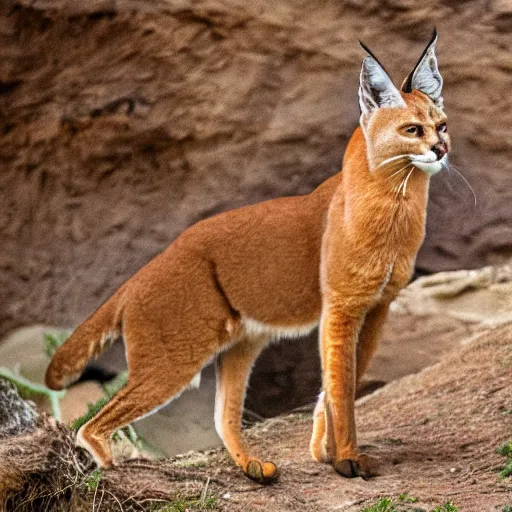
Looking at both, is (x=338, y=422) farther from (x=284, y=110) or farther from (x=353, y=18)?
(x=353, y=18)

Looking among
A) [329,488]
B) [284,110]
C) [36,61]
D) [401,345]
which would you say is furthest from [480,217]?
[36,61]

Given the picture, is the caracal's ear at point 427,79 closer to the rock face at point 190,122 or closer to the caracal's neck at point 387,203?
the caracal's neck at point 387,203

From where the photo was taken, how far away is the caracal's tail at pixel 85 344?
21.9 feet

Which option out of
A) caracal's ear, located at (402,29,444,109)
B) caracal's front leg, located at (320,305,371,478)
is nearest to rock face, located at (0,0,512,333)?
caracal's ear, located at (402,29,444,109)

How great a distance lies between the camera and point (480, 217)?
27.0 feet

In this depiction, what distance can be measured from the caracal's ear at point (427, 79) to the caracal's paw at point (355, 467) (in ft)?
7.21

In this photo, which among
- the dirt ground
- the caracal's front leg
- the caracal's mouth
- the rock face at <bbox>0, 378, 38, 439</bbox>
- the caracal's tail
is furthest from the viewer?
the rock face at <bbox>0, 378, 38, 439</bbox>

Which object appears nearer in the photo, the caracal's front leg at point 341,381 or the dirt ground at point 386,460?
the dirt ground at point 386,460

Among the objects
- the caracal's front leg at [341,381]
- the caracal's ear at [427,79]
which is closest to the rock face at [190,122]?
the caracal's ear at [427,79]

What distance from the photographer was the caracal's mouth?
6.16 m

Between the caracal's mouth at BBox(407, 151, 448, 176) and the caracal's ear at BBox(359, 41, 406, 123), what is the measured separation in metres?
0.34

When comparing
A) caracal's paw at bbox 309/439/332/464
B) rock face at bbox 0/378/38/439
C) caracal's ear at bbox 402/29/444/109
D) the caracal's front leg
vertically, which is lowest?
rock face at bbox 0/378/38/439

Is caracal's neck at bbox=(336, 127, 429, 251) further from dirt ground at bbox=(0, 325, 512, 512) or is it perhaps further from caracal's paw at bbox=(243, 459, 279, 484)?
caracal's paw at bbox=(243, 459, 279, 484)

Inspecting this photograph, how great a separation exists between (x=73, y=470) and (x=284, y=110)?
3.27 metres
